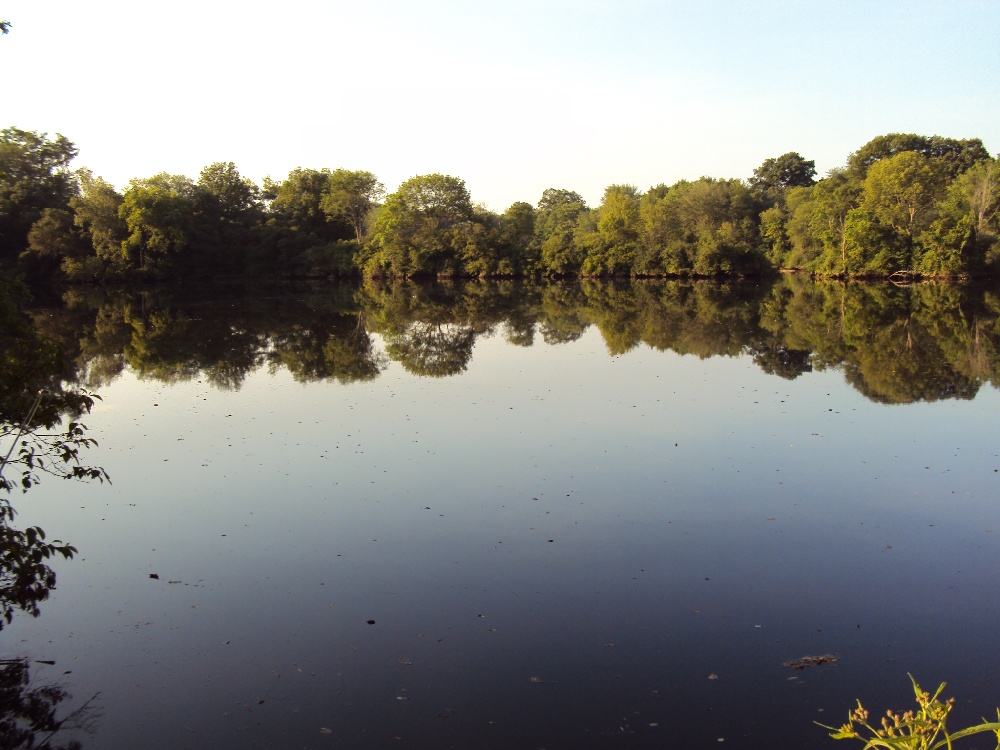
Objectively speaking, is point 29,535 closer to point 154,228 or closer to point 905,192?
point 905,192

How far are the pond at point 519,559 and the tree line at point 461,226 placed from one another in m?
40.2

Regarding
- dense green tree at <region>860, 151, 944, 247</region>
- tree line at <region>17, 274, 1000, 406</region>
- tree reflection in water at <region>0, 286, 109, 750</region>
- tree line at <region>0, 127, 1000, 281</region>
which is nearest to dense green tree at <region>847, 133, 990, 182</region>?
tree line at <region>0, 127, 1000, 281</region>

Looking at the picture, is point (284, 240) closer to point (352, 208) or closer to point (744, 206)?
point (352, 208)

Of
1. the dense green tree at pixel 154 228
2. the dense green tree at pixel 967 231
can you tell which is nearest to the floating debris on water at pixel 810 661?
the dense green tree at pixel 967 231

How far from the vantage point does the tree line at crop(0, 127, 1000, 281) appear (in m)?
53.4

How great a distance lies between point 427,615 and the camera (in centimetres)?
699

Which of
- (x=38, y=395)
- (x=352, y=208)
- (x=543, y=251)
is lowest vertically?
(x=38, y=395)

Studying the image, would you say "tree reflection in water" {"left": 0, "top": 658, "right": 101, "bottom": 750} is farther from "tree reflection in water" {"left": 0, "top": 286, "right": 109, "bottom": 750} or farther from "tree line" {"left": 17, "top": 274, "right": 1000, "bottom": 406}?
"tree line" {"left": 17, "top": 274, "right": 1000, "bottom": 406}

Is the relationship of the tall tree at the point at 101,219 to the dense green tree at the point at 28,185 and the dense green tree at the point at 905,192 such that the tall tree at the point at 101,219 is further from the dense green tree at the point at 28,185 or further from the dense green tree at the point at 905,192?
the dense green tree at the point at 905,192

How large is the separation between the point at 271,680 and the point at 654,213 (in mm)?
68813

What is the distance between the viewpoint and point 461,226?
6944 cm

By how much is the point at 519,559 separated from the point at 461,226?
63463 mm

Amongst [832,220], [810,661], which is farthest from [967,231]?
[810,661]

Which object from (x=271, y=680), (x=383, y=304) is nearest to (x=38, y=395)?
(x=271, y=680)
